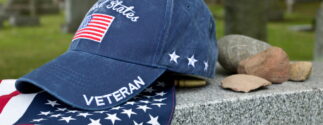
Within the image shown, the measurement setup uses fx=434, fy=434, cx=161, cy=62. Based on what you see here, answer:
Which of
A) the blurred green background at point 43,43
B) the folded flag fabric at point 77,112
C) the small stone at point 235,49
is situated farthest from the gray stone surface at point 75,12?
the folded flag fabric at point 77,112

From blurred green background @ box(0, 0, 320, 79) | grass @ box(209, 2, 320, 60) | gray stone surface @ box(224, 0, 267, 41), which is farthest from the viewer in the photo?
grass @ box(209, 2, 320, 60)

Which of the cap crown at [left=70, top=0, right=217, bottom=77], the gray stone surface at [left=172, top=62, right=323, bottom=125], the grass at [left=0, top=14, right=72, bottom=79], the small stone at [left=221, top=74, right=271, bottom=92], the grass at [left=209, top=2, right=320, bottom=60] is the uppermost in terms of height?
the cap crown at [left=70, top=0, right=217, bottom=77]

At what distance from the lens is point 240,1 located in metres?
3.48

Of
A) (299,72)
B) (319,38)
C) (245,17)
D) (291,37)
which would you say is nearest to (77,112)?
(299,72)

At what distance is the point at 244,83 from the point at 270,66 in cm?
20

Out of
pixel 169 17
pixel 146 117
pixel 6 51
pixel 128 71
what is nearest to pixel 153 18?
pixel 169 17

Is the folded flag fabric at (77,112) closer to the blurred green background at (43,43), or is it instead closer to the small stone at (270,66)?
the small stone at (270,66)

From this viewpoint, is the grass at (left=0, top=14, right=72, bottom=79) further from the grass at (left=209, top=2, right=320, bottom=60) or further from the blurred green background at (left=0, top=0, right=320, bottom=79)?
the grass at (left=209, top=2, right=320, bottom=60)

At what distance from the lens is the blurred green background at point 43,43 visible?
4.45 meters

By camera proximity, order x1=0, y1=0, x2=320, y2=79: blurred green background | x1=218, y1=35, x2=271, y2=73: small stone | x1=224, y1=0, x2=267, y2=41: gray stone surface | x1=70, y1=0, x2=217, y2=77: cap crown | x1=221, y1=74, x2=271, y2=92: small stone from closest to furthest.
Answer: x1=70, y1=0, x2=217, y2=77: cap crown, x1=221, y1=74, x2=271, y2=92: small stone, x1=218, y1=35, x2=271, y2=73: small stone, x1=224, y1=0, x2=267, y2=41: gray stone surface, x1=0, y1=0, x2=320, y2=79: blurred green background

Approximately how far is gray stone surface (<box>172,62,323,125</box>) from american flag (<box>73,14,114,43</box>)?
35cm

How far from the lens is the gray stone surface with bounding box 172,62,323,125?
4.83 feet

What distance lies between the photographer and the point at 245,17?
11.6 feet

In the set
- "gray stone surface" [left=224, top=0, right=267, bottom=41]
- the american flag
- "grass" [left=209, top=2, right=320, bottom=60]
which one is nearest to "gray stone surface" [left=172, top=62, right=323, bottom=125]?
the american flag
